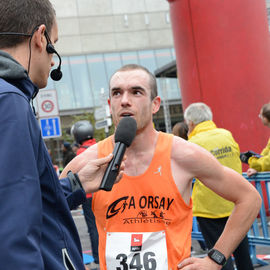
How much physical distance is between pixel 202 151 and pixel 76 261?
1.32 metres

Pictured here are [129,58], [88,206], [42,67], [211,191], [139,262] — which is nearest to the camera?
[42,67]

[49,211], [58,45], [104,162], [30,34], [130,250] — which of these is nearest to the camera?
[49,211]

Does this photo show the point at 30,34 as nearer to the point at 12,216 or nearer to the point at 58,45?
the point at 12,216

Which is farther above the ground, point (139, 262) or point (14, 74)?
point (14, 74)

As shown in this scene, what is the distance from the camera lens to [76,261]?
144 cm

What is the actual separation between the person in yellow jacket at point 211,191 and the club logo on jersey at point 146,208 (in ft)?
7.61

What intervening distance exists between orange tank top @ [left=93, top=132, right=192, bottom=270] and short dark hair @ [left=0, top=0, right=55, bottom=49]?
1.18 meters

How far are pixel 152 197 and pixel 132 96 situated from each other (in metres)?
0.64

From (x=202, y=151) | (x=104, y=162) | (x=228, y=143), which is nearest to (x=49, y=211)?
(x=104, y=162)

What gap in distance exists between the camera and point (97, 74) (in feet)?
104

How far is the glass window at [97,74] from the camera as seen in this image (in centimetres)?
3170

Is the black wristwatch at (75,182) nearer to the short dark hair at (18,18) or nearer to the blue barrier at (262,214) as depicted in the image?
the short dark hair at (18,18)

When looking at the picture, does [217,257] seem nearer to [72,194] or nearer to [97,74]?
[72,194]

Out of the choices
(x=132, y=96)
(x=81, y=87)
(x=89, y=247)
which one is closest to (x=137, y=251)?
(x=132, y=96)
